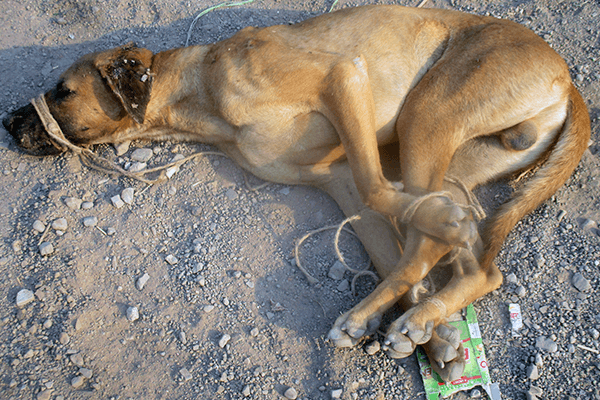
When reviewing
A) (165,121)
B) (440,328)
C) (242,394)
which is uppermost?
(165,121)

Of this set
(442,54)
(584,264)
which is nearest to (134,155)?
(442,54)

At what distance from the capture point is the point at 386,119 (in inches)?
111

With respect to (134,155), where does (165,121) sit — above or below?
above

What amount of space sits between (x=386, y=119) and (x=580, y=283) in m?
1.60

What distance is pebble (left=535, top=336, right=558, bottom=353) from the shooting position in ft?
7.95

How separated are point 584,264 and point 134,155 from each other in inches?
128

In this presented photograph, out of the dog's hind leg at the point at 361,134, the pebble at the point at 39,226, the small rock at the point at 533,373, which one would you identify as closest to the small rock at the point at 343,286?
the dog's hind leg at the point at 361,134

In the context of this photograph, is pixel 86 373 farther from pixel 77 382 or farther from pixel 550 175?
pixel 550 175

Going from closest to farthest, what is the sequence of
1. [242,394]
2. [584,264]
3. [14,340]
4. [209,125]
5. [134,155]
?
[242,394] → [14,340] → [584,264] → [209,125] → [134,155]

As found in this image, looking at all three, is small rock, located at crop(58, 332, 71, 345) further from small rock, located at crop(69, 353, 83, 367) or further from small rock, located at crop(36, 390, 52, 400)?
small rock, located at crop(36, 390, 52, 400)

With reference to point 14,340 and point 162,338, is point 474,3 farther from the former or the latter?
point 14,340

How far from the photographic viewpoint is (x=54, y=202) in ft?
9.86

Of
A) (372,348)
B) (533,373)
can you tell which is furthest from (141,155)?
(533,373)

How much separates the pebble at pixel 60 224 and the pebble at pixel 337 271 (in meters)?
1.85
